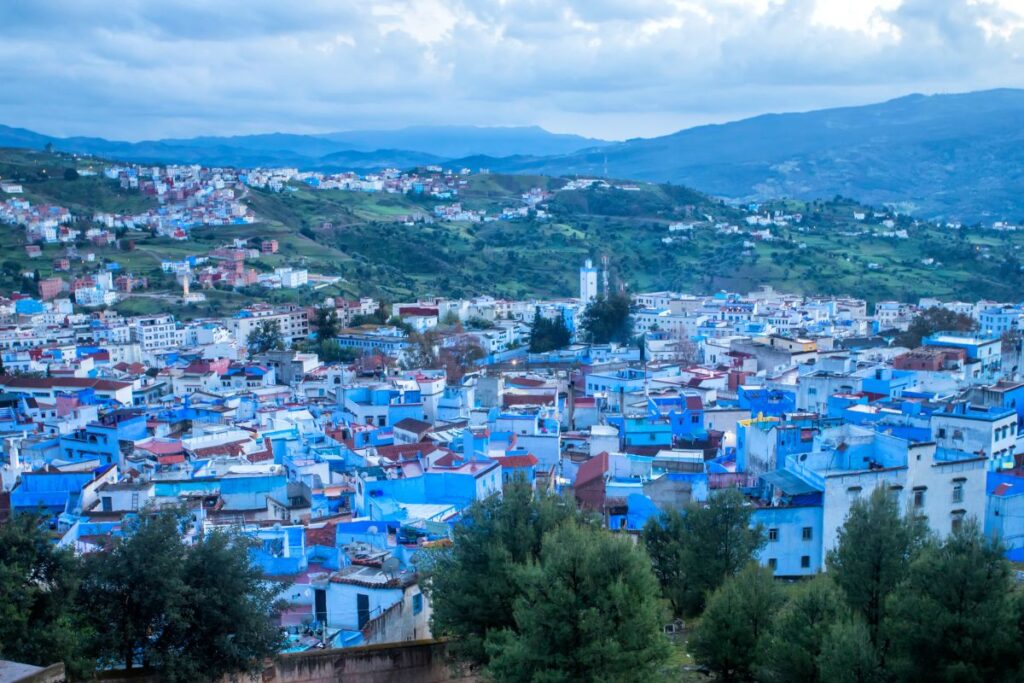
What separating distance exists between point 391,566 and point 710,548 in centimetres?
360

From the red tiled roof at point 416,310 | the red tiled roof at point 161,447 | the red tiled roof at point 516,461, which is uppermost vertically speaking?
the red tiled roof at point 161,447

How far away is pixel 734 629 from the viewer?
9672mm

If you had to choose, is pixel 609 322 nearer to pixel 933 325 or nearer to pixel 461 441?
pixel 933 325

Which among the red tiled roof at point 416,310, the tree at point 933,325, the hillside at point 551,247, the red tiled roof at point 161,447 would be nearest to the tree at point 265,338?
the red tiled roof at point 416,310

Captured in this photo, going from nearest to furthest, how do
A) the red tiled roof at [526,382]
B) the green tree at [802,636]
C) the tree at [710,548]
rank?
the green tree at [802,636] → the tree at [710,548] → the red tiled roof at [526,382]

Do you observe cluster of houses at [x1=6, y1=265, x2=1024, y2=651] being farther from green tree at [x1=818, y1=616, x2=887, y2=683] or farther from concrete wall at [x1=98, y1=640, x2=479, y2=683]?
green tree at [x1=818, y1=616, x2=887, y2=683]

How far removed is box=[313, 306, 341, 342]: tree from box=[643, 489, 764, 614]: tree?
30.0 meters

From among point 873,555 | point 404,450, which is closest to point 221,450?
point 404,450

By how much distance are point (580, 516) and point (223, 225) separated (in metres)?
63.1

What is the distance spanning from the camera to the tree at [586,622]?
8.11 meters

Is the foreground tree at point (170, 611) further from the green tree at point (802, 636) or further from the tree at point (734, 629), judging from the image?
the green tree at point (802, 636)

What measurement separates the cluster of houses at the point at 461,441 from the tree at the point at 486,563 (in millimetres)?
717

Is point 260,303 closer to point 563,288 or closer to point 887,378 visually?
point 563,288

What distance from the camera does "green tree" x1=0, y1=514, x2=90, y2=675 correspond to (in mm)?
8156
